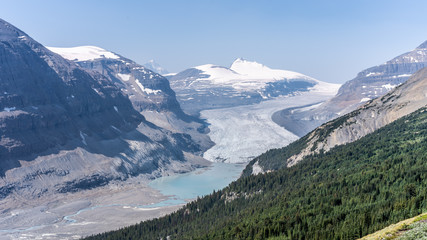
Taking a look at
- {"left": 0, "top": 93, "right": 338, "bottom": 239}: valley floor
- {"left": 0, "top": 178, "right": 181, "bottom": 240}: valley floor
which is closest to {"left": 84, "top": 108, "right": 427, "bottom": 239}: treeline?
{"left": 0, "top": 178, "right": 181, "bottom": 240}: valley floor

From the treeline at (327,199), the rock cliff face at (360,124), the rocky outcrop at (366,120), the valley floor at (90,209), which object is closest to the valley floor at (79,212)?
the valley floor at (90,209)

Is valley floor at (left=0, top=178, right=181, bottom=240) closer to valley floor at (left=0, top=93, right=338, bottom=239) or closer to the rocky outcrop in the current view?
valley floor at (left=0, top=93, right=338, bottom=239)

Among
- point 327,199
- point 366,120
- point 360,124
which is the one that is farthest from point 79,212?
point 366,120

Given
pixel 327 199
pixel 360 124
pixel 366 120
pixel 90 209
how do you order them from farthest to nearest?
1. pixel 90 209
2. pixel 366 120
3. pixel 360 124
4. pixel 327 199

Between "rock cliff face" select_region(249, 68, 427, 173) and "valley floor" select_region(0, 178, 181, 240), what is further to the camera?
"rock cliff face" select_region(249, 68, 427, 173)

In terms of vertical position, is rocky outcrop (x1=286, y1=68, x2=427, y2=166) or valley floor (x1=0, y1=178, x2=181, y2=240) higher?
rocky outcrop (x1=286, y1=68, x2=427, y2=166)

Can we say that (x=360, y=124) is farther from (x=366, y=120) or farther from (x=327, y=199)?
(x=327, y=199)

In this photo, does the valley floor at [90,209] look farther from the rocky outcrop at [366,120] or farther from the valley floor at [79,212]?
the rocky outcrop at [366,120]

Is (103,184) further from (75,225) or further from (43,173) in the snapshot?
(75,225)
